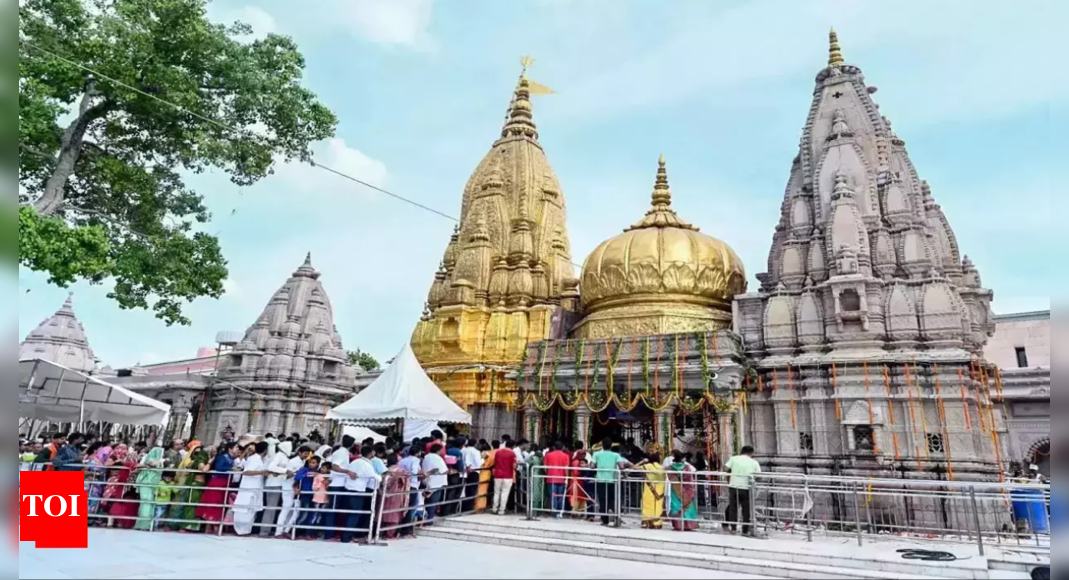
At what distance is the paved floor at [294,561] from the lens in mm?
6535

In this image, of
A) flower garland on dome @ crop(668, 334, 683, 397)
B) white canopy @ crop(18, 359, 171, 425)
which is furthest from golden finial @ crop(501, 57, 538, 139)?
white canopy @ crop(18, 359, 171, 425)

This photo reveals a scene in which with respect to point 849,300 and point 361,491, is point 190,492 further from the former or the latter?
point 849,300

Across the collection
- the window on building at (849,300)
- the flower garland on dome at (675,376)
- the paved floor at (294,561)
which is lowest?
the paved floor at (294,561)

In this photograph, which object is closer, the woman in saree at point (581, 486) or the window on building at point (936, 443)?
the woman in saree at point (581, 486)

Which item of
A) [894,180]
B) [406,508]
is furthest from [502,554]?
[894,180]

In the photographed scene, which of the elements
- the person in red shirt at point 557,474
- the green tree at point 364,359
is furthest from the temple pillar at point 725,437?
the green tree at point 364,359

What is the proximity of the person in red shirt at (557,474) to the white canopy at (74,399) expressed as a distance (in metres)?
11.3

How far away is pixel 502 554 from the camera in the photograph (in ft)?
28.0

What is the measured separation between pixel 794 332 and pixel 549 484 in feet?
25.5

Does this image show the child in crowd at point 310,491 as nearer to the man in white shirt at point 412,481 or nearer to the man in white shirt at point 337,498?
the man in white shirt at point 337,498

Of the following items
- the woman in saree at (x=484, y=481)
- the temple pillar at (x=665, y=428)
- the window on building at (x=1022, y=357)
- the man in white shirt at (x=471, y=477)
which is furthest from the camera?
the window on building at (x=1022, y=357)

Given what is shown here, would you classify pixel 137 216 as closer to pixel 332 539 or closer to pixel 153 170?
pixel 153 170

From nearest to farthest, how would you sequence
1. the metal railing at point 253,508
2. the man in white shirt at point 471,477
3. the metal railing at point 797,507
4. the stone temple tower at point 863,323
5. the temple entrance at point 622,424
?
1. the metal railing at point 253,508
2. the metal railing at point 797,507
3. the man in white shirt at point 471,477
4. the stone temple tower at point 863,323
5. the temple entrance at point 622,424

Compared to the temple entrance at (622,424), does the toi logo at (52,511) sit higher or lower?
lower
